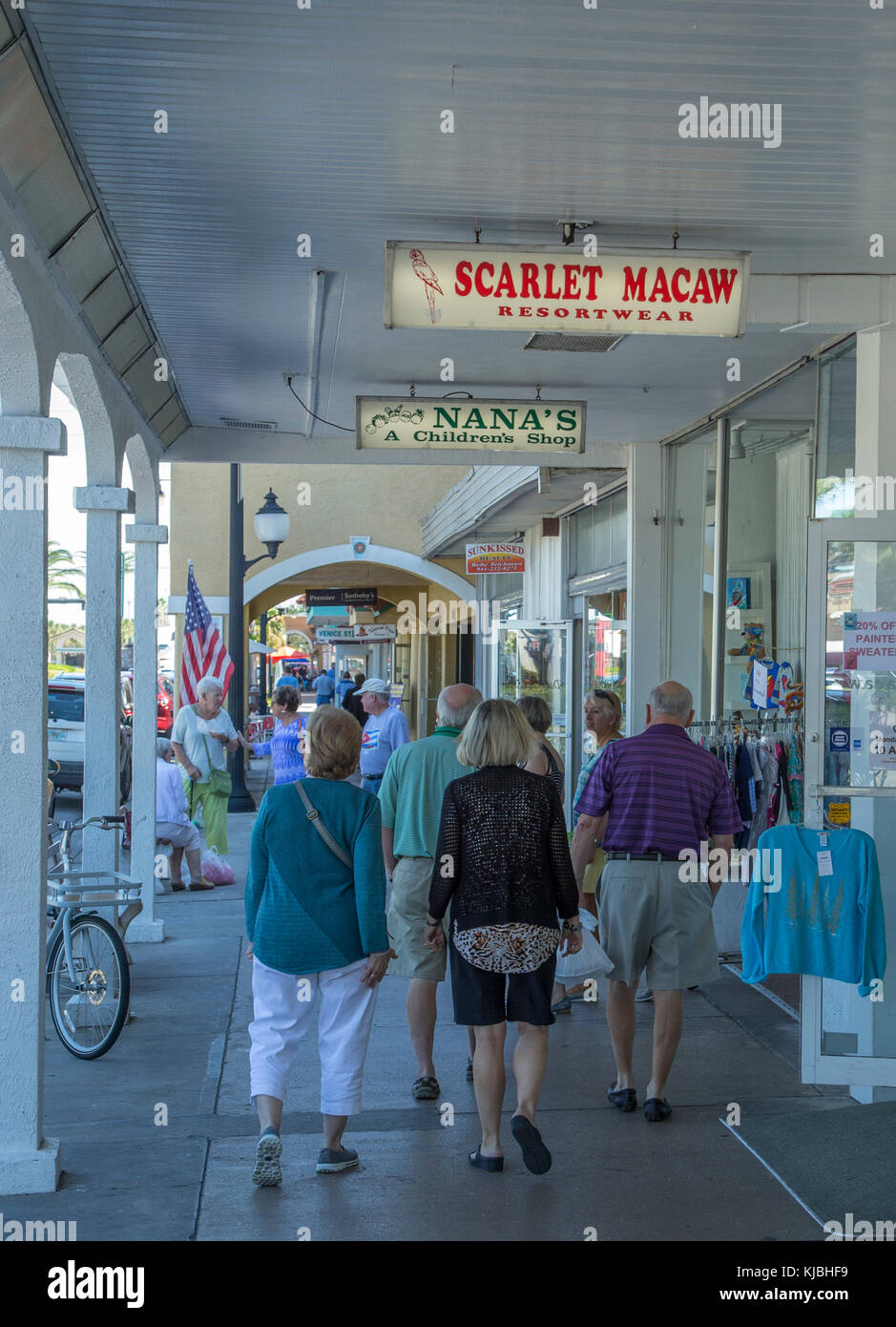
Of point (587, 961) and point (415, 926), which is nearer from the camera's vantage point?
point (587, 961)

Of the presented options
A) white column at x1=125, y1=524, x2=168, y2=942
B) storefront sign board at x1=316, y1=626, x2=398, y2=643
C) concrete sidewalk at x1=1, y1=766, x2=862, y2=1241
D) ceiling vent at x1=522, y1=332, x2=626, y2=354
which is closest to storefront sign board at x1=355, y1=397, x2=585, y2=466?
ceiling vent at x1=522, y1=332, x2=626, y2=354

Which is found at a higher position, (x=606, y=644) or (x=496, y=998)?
(x=606, y=644)

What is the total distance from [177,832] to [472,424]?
4.85 meters

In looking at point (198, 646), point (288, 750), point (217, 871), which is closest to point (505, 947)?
point (288, 750)

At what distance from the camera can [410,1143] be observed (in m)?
5.31

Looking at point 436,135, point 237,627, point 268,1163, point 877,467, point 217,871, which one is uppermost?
point 436,135

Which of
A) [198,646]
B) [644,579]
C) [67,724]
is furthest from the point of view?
[67,724]

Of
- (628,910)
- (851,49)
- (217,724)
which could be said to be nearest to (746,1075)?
(628,910)

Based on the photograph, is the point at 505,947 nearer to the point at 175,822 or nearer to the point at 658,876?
the point at 658,876

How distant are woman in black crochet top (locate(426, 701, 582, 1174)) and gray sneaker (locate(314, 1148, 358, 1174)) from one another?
1.56ft

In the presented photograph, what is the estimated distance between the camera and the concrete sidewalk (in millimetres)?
4516

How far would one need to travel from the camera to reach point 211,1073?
6285 mm

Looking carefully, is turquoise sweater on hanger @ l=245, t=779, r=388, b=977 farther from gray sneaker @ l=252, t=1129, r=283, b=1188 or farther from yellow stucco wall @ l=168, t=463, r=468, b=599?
yellow stucco wall @ l=168, t=463, r=468, b=599
